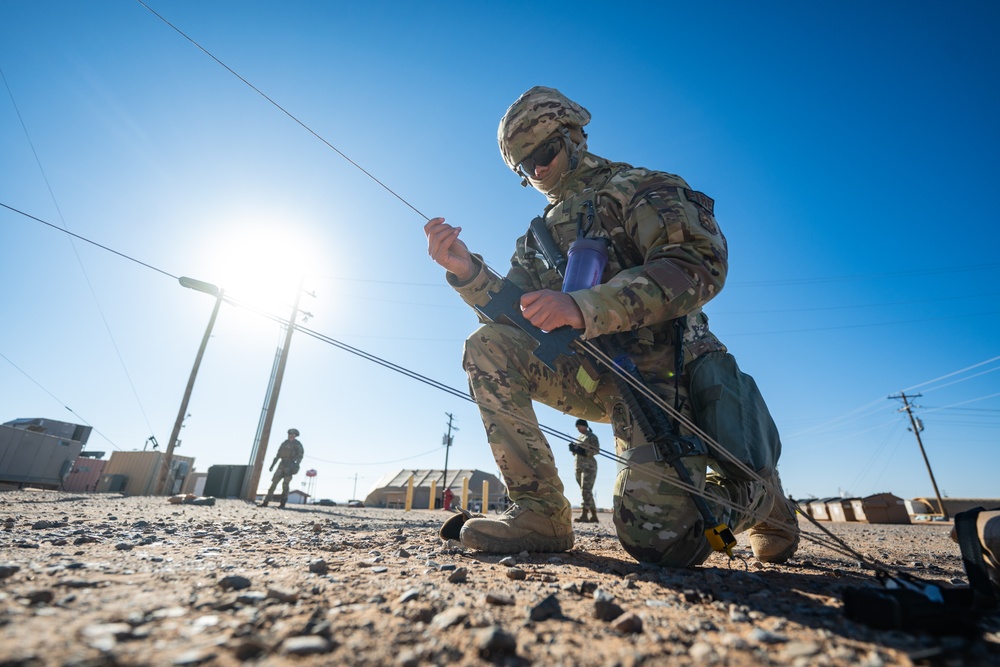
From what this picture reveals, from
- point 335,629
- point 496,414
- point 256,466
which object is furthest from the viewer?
point 256,466

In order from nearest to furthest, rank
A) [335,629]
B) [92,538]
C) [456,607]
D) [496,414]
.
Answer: [335,629], [456,607], [92,538], [496,414]

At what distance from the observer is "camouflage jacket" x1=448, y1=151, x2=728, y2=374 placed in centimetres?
174

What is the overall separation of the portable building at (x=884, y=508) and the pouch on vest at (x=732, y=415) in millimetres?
13062

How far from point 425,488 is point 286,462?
20.6 m

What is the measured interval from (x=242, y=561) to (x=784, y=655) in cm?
162

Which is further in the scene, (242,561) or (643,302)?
(643,302)

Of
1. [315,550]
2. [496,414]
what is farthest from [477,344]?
[315,550]

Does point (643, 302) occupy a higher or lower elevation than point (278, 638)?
higher

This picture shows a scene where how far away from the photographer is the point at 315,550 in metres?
2.00

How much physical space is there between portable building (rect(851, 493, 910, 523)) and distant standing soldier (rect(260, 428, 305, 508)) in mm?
14710

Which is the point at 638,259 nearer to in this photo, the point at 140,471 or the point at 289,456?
the point at 289,456

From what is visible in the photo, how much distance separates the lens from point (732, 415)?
6.13 ft

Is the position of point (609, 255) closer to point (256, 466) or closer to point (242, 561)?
point (242, 561)

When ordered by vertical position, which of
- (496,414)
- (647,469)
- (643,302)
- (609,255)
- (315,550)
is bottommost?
(315,550)
